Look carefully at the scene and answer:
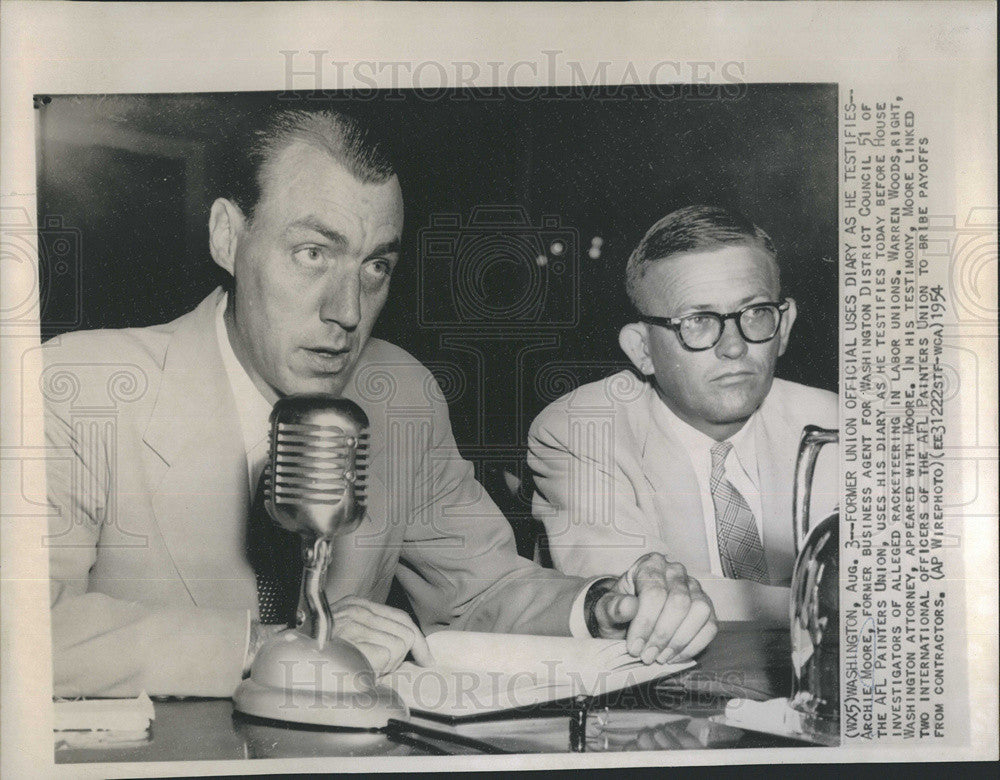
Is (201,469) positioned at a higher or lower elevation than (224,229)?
lower

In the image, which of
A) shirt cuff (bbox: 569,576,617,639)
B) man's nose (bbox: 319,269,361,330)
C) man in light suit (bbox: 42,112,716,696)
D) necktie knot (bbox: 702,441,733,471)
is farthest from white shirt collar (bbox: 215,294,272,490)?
necktie knot (bbox: 702,441,733,471)

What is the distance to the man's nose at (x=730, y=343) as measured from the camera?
130cm

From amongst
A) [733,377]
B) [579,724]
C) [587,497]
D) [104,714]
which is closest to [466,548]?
[587,497]

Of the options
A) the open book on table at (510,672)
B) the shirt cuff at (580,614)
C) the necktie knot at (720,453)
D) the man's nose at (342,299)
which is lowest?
the open book on table at (510,672)

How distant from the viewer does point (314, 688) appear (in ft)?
4.24

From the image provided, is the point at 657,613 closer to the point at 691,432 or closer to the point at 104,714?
the point at 691,432

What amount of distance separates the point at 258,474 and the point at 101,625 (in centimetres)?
29

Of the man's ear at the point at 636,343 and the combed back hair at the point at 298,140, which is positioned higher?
the combed back hair at the point at 298,140

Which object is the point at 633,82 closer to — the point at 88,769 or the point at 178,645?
the point at 178,645

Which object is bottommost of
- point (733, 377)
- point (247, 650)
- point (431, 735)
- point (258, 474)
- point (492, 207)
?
point (431, 735)

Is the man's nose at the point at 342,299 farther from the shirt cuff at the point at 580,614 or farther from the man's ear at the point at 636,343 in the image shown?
the shirt cuff at the point at 580,614

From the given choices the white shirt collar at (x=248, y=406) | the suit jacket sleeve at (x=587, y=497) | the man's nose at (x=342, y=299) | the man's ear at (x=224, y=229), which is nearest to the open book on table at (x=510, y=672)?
the suit jacket sleeve at (x=587, y=497)

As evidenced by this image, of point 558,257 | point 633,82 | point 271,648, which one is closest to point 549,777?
point 271,648

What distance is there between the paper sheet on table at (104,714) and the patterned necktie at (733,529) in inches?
31.6
